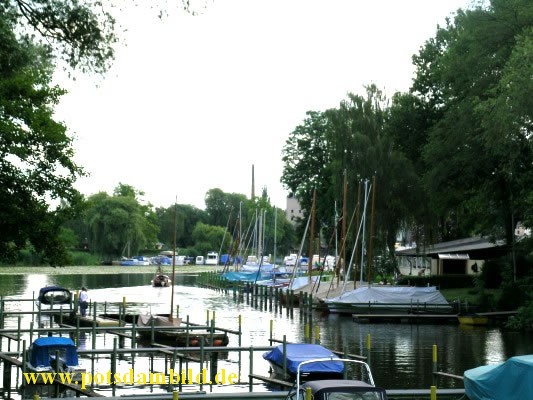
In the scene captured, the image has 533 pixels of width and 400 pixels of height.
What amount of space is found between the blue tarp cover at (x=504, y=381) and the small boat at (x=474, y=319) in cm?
3506

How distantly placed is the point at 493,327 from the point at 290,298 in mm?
20086

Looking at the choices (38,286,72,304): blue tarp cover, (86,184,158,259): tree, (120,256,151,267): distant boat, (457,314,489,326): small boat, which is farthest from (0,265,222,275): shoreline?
(38,286,72,304): blue tarp cover

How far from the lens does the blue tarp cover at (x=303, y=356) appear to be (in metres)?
27.9

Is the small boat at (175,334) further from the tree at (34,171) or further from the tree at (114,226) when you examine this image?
the tree at (114,226)

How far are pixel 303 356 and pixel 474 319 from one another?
31011 millimetres

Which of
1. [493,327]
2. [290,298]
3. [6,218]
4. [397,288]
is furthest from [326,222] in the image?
[6,218]

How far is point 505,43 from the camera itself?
2157 inches

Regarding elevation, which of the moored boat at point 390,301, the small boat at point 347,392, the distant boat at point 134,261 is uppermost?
the distant boat at point 134,261

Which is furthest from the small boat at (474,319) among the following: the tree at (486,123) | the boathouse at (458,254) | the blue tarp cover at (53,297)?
the blue tarp cover at (53,297)

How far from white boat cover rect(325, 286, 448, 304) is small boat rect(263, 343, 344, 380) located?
3364cm

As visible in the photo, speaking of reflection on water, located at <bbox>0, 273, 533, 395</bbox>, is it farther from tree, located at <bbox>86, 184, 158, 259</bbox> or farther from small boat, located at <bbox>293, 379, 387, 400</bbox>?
tree, located at <bbox>86, 184, 158, 259</bbox>

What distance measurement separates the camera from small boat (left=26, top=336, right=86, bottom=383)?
1098 inches

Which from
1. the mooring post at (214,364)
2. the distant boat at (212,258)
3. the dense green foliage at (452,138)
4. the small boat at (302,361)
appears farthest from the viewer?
the distant boat at (212,258)

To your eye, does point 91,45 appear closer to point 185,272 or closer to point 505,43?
point 505,43
